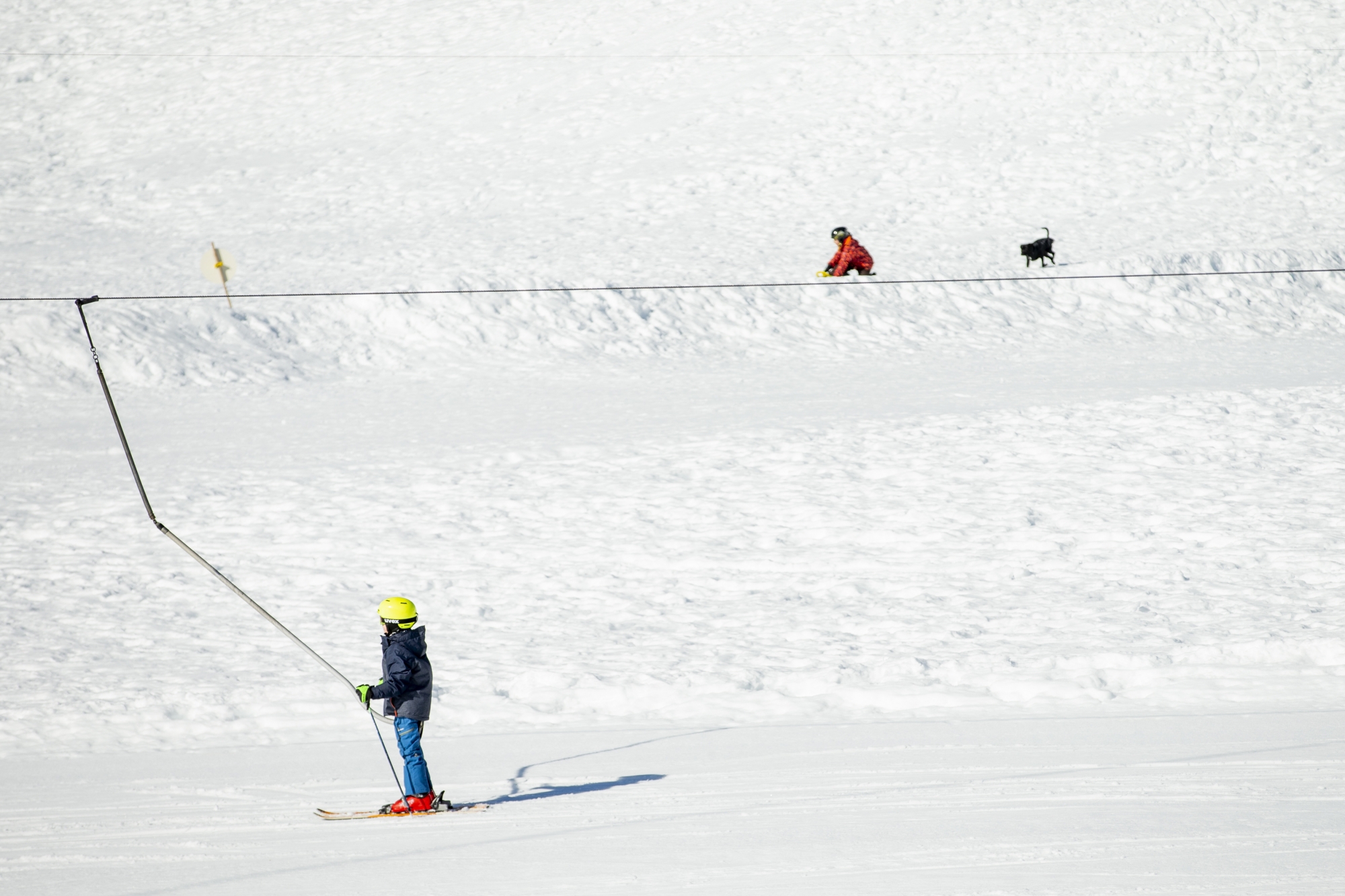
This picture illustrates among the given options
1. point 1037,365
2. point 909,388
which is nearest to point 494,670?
point 909,388

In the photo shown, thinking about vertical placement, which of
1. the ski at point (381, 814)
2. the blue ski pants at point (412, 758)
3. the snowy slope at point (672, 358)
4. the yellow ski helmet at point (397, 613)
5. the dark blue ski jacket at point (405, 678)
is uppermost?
the snowy slope at point (672, 358)

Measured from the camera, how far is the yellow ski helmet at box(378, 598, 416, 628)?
6660 mm

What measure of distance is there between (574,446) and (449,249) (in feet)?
25.5

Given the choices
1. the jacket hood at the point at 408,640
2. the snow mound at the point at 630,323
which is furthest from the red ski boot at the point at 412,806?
the snow mound at the point at 630,323

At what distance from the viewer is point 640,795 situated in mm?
6664

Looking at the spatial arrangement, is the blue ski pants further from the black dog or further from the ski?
the black dog

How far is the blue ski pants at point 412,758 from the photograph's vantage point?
6582 mm

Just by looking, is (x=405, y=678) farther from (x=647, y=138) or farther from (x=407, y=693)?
(x=647, y=138)

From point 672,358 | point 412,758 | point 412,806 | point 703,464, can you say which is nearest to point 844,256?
point 672,358

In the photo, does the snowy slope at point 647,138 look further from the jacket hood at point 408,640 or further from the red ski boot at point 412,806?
the red ski boot at point 412,806

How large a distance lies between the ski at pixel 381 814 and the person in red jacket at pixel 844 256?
12.8 metres

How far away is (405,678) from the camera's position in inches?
261

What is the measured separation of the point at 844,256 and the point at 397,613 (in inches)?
505

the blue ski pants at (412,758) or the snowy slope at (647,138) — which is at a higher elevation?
the snowy slope at (647,138)
